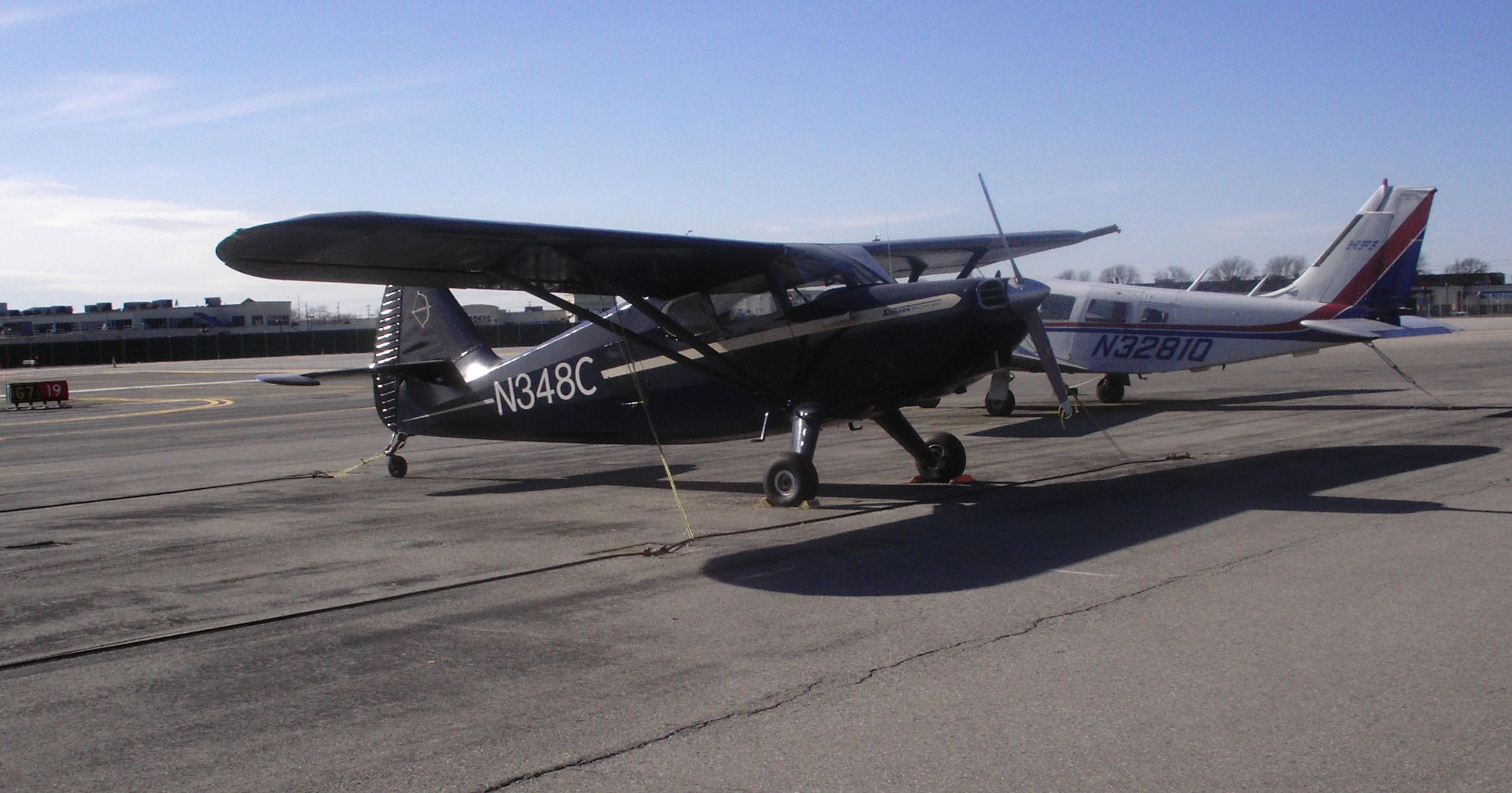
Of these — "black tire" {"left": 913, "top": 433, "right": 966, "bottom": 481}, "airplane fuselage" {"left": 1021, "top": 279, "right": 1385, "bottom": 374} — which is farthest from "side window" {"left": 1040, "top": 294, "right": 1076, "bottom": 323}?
"black tire" {"left": 913, "top": 433, "right": 966, "bottom": 481}

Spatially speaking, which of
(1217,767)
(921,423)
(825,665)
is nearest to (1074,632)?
(825,665)

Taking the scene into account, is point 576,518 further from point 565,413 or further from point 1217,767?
point 1217,767

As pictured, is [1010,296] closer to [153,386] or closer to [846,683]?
[846,683]

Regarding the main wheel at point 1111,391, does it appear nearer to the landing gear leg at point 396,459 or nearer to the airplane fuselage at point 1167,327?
the airplane fuselage at point 1167,327

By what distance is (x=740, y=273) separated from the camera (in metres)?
11.3

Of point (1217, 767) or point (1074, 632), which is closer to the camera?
point (1217, 767)

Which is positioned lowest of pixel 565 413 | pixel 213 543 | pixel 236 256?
pixel 213 543

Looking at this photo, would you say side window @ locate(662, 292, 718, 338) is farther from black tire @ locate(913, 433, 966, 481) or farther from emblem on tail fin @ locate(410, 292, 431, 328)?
emblem on tail fin @ locate(410, 292, 431, 328)

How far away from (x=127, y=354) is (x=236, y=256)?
86.1 metres

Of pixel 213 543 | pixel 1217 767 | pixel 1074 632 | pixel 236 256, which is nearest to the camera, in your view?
pixel 1217 767

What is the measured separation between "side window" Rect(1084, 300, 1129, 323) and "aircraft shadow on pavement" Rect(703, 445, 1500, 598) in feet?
29.5

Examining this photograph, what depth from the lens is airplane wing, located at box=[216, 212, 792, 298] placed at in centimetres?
832

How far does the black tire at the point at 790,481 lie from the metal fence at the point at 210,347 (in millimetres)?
71907

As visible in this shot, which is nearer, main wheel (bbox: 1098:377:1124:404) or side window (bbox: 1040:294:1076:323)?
side window (bbox: 1040:294:1076:323)
